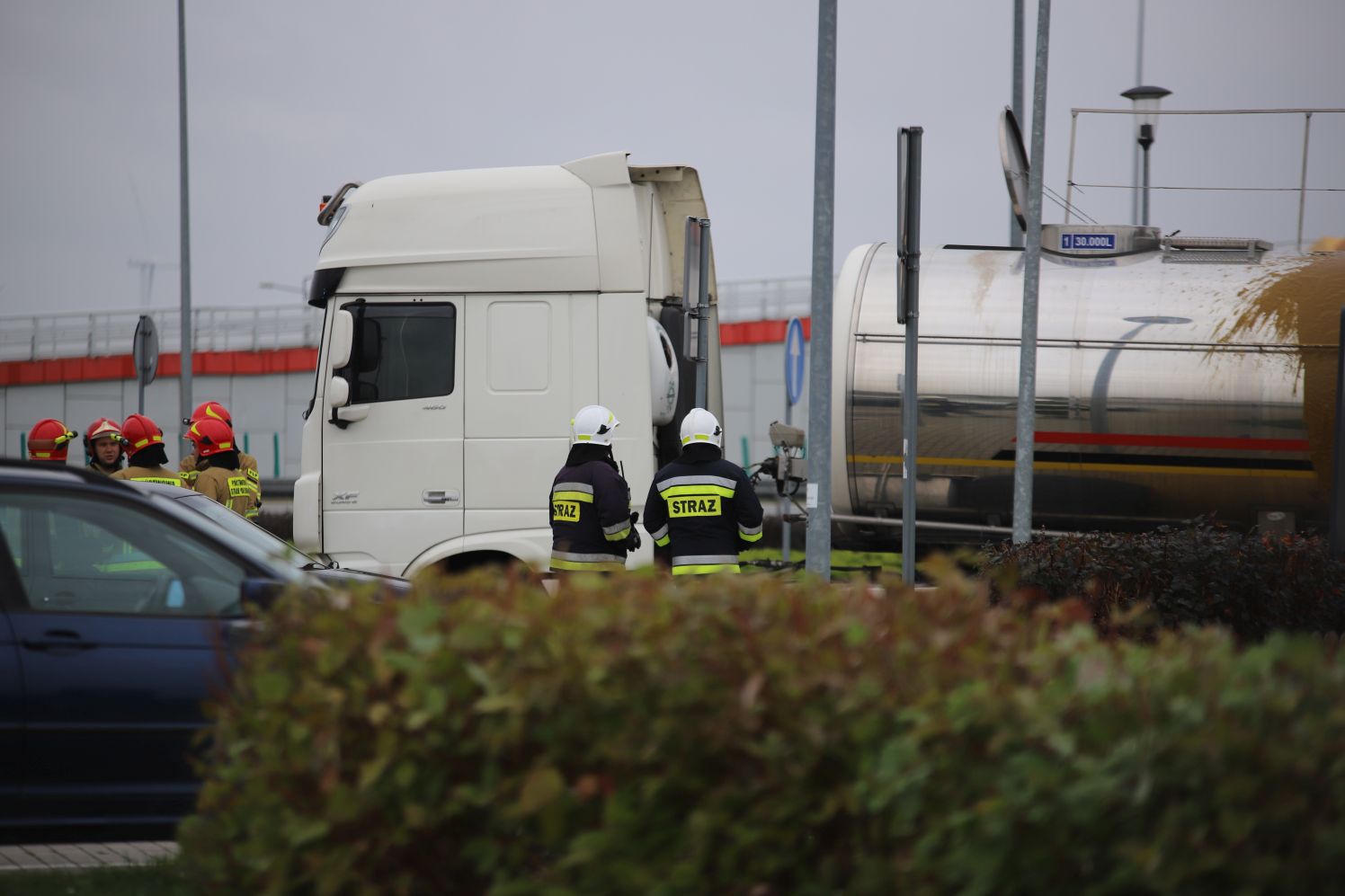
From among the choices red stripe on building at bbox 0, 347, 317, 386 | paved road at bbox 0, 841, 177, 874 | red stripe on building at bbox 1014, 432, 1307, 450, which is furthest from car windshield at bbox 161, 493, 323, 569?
red stripe on building at bbox 0, 347, 317, 386

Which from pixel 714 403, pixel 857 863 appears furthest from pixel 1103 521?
pixel 857 863

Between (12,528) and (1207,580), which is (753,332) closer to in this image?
(1207,580)

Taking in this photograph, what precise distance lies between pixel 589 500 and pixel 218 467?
3.44 m

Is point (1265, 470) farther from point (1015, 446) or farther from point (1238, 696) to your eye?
point (1238, 696)

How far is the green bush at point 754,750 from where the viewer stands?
2.39 meters

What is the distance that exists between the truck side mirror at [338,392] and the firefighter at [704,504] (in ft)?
8.04

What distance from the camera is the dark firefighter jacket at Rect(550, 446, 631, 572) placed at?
26.7 feet

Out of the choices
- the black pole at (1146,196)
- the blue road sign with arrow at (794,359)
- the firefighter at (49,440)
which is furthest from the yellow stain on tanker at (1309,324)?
the firefighter at (49,440)

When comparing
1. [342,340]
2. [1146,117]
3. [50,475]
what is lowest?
[50,475]

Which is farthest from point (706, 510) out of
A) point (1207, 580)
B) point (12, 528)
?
point (12, 528)

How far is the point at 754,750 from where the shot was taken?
8.91 feet

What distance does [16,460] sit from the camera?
5625 millimetres

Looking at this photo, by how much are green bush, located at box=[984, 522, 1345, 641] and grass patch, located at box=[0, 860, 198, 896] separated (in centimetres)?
428

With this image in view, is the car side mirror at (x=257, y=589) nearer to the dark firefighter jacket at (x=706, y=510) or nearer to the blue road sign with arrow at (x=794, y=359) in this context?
the dark firefighter jacket at (x=706, y=510)
